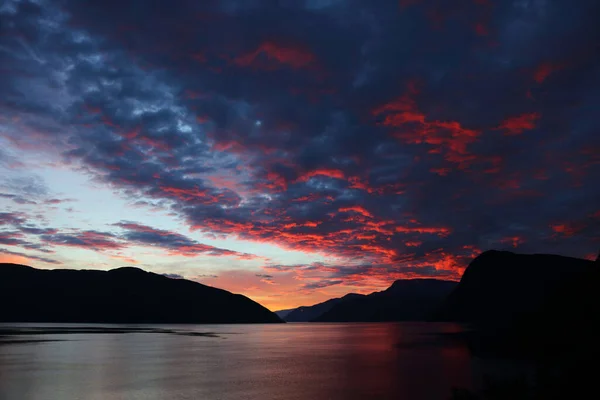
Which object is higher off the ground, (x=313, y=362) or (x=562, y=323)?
(x=562, y=323)

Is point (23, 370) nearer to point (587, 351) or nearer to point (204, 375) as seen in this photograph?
point (204, 375)

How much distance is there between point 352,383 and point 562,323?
5168 cm

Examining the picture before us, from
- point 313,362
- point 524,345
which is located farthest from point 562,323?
point 313,362

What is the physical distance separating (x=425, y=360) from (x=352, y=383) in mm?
27109

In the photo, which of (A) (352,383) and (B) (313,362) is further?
(B) (313,362)

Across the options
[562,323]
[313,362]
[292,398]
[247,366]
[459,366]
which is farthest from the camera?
[562,323]

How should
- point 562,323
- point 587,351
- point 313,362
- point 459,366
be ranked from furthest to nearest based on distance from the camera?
point 562,323
point 313,362
point 459,366
point 587,351

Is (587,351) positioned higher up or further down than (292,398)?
higher up

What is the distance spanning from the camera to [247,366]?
63.9 metres

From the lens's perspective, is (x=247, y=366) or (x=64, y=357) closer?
(x=247, y=366)

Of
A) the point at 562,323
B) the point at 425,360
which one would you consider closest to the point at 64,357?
the point at 425,360

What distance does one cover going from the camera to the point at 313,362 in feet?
226

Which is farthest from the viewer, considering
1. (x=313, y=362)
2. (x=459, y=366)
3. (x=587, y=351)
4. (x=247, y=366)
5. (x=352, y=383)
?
(x=313, y=362)

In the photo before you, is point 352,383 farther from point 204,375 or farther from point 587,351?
point 587,351
